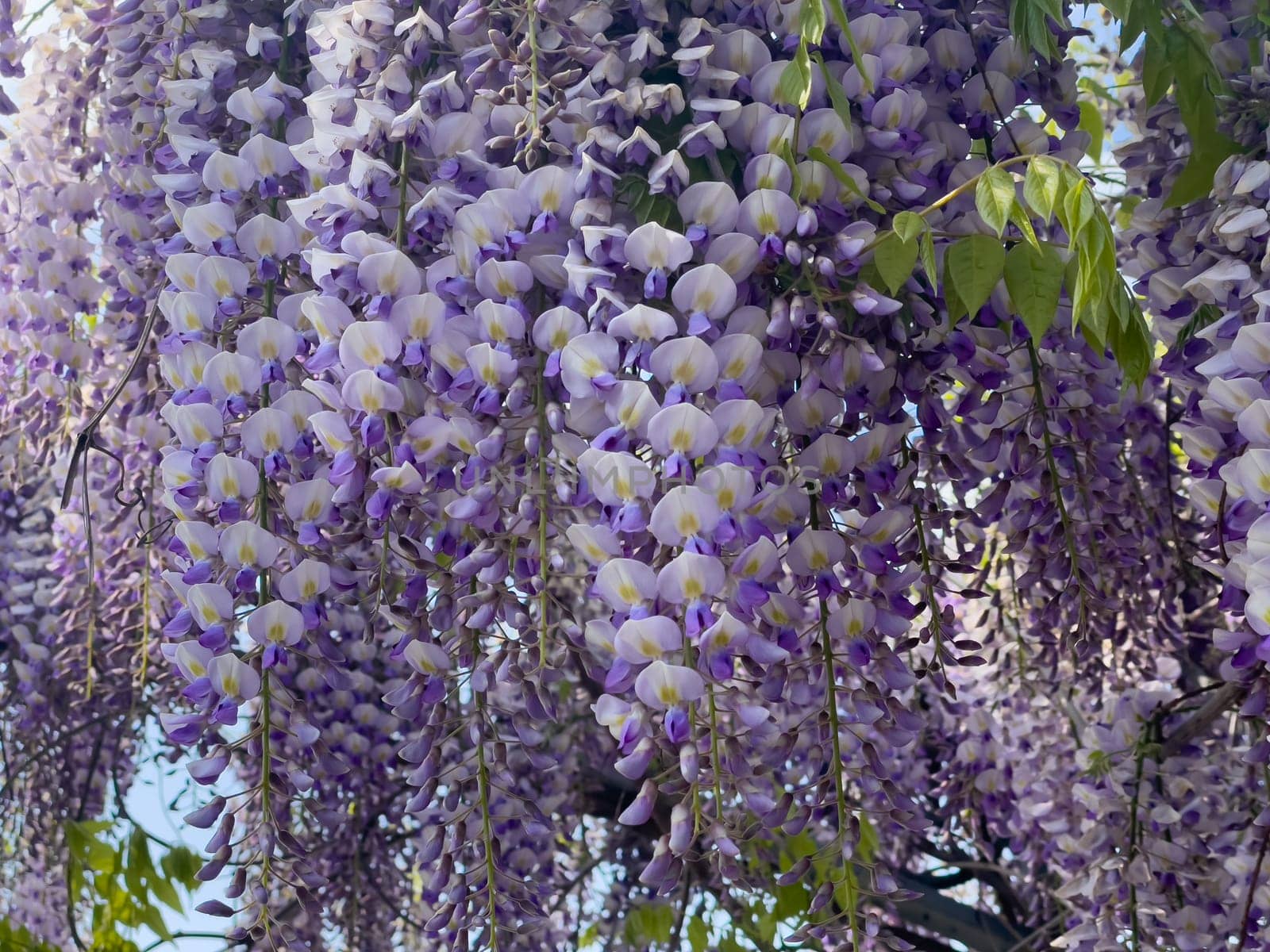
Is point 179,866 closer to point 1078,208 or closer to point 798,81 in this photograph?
point 798,81

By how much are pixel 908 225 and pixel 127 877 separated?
151 centimetres

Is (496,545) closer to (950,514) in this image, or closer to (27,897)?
(950,514)

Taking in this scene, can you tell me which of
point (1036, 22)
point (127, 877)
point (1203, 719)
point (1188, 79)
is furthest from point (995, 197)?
point (127, 877)

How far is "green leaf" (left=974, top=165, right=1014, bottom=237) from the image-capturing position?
1.04 metres

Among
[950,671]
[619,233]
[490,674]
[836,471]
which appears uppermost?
[950,671]

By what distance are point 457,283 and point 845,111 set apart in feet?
1.21

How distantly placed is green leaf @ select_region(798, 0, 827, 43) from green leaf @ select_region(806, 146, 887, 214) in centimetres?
9

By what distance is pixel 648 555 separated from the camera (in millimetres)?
1012

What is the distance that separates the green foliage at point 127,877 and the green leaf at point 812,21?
145 centimetres

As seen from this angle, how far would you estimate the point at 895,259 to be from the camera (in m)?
1.09

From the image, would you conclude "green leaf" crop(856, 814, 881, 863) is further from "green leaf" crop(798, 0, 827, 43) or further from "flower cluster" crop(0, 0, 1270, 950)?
"green leaf" crop(798, 0, 827, 43)

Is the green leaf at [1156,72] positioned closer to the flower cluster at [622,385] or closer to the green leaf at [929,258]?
the flower cluster at [622,385]

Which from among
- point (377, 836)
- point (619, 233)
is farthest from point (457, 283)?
point (377, 836)

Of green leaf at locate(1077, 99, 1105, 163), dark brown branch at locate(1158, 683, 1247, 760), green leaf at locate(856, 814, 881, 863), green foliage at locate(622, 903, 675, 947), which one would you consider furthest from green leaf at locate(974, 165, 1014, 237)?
green foliage at locate(622, 903, 675, 947)
